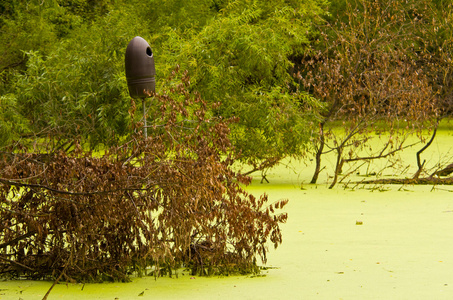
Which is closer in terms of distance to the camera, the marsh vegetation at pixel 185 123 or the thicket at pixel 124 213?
the thicket at pixel 124 213

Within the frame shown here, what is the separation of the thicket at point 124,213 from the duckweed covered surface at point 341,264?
16 cm

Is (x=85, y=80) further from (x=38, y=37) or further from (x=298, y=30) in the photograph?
(x=38, y=37)

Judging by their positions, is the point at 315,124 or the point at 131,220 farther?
the point at 315,124

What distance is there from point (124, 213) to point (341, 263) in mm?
1886

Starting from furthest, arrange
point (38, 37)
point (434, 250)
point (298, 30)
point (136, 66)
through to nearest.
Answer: point (38, 37) < point (298, 30) < point (136, 66) < point (434, 250)

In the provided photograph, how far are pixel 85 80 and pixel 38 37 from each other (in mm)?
6289

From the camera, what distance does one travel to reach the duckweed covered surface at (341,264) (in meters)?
5.32

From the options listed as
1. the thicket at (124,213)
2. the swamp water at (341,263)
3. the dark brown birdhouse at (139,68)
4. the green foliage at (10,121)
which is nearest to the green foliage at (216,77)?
the green foliage at (10,121)

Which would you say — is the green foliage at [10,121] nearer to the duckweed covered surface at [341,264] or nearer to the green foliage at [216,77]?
the green foliage at [216,77]

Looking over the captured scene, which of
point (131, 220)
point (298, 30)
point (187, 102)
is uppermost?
point (298, 30)

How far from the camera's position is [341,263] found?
644cm

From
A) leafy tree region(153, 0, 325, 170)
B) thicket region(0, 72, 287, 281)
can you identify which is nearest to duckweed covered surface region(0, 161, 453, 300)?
thicket region(0, 72, 287, 281)

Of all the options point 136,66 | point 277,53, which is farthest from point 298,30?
point 136,66

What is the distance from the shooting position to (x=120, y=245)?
564cm
